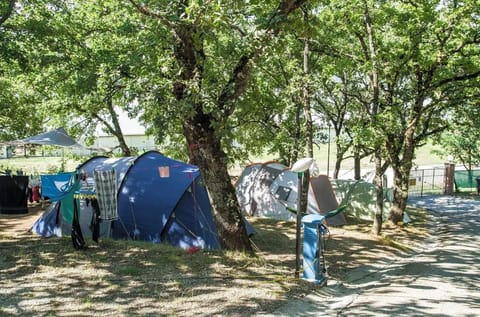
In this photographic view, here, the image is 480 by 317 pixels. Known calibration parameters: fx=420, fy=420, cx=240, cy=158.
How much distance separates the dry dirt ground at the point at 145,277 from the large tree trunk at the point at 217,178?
0.38 metres

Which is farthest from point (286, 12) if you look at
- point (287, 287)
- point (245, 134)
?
point (245, 134)

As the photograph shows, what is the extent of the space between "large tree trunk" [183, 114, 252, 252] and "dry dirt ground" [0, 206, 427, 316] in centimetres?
38

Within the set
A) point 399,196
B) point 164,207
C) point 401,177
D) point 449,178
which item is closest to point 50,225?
point 164,207

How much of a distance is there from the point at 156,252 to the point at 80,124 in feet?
41.3

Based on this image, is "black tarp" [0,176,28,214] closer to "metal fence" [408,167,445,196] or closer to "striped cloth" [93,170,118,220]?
"striped cloth" [93,170,118,220]

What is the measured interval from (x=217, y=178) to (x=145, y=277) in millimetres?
2263

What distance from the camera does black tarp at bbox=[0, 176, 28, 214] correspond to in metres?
12.8

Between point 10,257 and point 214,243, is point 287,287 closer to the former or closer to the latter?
point 214,243

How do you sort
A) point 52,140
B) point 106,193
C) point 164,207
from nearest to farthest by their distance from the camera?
point 106,193 → point 164,207 → point 52,140

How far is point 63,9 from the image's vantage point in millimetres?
12055

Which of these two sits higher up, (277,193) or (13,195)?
(277,193)

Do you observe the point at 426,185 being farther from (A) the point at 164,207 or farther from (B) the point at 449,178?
(A) the point at 164,207

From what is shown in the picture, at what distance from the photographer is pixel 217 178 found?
7.98 meters

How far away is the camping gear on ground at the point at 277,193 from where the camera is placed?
13.8 meters
